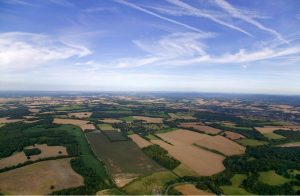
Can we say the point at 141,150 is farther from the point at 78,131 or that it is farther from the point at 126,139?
the point at 78,131

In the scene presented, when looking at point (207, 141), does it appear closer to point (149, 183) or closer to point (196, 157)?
point (196, 157)

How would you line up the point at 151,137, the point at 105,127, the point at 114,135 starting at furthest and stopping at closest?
the point at 105,127
the point at 114,135
the point at 151,137

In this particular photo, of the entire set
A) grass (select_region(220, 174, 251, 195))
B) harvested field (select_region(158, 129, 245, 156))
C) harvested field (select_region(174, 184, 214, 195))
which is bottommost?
grass (select_region(220, 174, 251, 195))

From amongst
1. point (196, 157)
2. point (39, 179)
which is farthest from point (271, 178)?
point (39, 179)

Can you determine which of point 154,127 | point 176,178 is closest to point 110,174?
point 176,178

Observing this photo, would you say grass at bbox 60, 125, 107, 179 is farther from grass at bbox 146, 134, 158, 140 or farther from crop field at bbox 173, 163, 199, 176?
grass at bbox 146, 134, 158, 140

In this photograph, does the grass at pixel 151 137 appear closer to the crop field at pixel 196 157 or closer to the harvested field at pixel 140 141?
the harvested field at pixel 140 141

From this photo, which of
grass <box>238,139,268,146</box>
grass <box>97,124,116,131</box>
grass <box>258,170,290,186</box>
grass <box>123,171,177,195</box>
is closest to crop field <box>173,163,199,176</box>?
grass <box>123,171,177,195</box>
